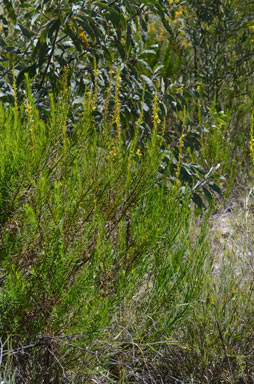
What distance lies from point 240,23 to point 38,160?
3.22m

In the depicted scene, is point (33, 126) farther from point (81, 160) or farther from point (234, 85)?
point (234, 85)

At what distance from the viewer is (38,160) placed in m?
2.08

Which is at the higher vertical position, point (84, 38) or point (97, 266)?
point (84, 38)

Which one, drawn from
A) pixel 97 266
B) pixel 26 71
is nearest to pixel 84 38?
pixel 26 71

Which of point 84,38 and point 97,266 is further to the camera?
point 84,38

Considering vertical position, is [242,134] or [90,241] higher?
[90,241]

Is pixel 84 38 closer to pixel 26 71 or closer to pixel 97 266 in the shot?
pixel 26 71

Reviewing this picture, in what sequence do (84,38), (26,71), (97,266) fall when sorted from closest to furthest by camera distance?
(97,266)
(26,71)
(84,38)

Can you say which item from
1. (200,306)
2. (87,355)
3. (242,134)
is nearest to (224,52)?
(242,134)

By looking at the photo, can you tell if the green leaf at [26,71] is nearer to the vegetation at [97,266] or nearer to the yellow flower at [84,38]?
the vegetation at [97,266]

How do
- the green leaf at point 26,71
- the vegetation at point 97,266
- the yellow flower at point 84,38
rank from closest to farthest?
the vegetation at point 97,266 → the green leaf at point 26,71 → the yellow flower at point 84,38

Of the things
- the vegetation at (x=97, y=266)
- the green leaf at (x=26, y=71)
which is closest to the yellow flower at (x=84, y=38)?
the vegetation at (x=97, y=266)

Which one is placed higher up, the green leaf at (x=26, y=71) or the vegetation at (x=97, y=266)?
the green leaf at (x=26, y=71)

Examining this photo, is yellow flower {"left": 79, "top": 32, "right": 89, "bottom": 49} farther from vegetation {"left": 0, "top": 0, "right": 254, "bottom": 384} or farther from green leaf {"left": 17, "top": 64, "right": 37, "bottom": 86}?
green leaf {"left": 17, "top": 64, "right": 37, "bottom": 86}
